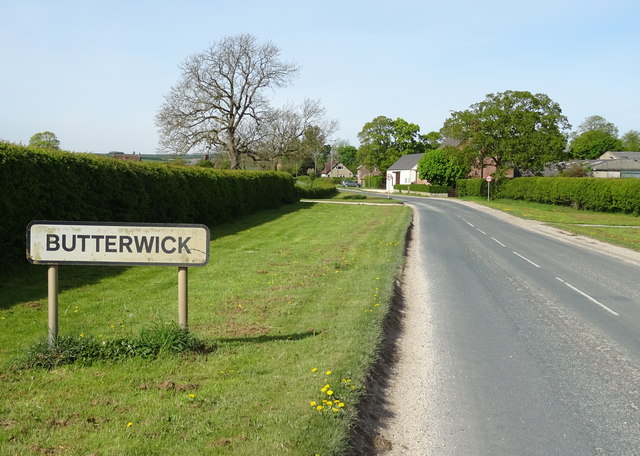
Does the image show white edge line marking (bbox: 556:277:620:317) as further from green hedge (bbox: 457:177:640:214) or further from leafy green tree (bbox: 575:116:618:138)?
leafy green tree (bbox: 575:116:618:138)

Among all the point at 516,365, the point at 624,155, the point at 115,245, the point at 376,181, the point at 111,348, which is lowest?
the point at 516,365

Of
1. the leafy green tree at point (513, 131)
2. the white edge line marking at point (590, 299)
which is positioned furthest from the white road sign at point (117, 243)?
the leafy green tree at point (513, 131)

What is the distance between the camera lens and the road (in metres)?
4.84

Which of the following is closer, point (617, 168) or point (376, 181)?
point (617, 168)

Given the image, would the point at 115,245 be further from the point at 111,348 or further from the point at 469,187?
the point at 469,187

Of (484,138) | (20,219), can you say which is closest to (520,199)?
(484,138)

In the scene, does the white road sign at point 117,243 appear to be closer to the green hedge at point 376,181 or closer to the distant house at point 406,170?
the distant house at point 406,170

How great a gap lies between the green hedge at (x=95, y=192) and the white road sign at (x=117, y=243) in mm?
5471

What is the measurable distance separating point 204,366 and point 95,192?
1002cm

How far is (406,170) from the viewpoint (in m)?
96.4

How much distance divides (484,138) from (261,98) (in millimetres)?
23857

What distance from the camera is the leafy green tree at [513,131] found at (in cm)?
5756

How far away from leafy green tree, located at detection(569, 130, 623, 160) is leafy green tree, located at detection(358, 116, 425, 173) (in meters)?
45.4

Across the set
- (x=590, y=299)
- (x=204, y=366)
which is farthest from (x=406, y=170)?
(x=204, y=366)
